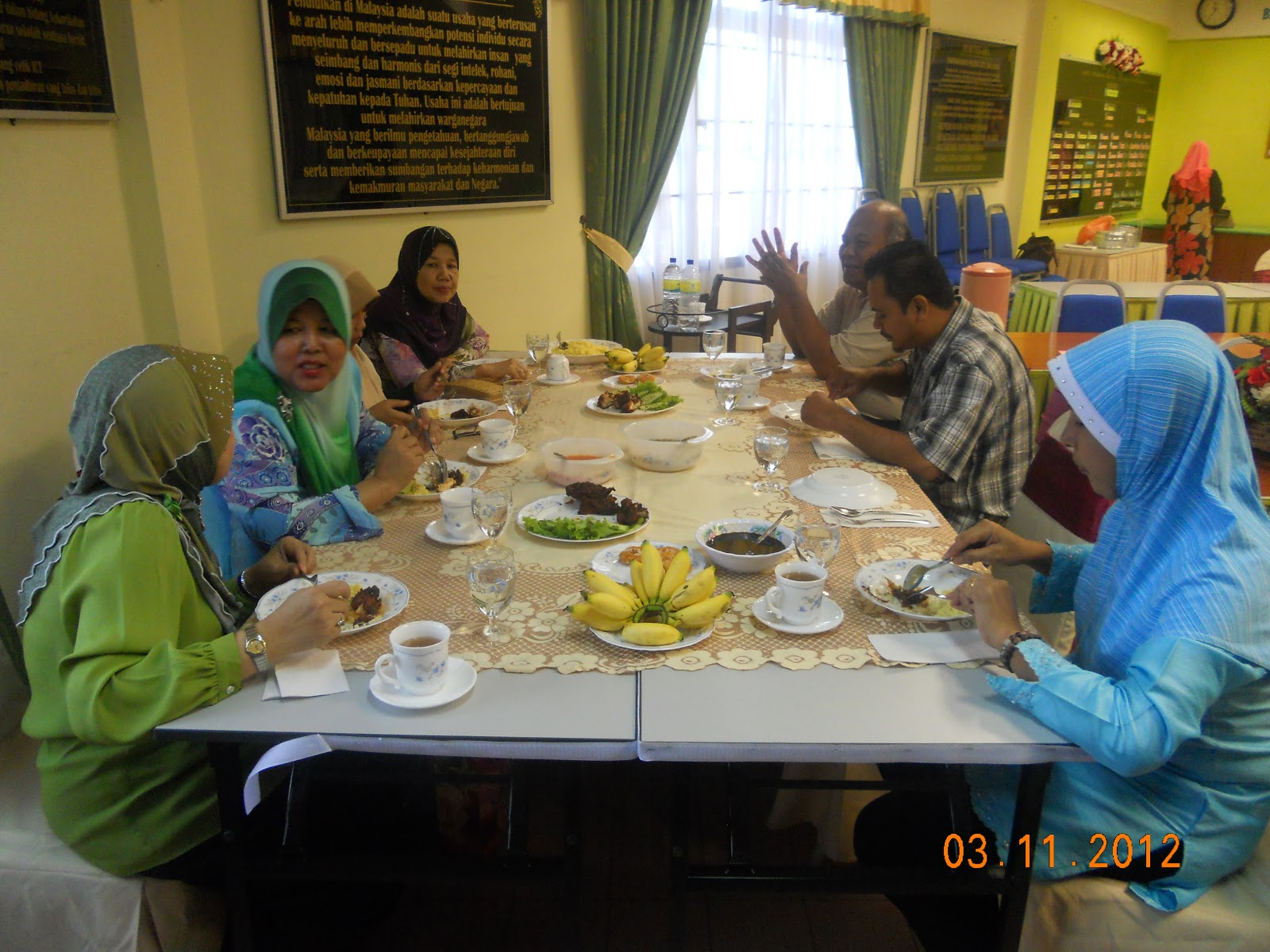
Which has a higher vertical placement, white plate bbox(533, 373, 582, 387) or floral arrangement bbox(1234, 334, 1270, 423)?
floral arrangement bbox(1234, 334, 1270, 423)

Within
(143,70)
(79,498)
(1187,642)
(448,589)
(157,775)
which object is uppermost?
(143,70)

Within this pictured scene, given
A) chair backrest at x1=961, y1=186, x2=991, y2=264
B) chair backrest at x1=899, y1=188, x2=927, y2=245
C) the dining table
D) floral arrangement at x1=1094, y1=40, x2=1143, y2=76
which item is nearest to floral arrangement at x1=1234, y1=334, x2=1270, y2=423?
the dining table

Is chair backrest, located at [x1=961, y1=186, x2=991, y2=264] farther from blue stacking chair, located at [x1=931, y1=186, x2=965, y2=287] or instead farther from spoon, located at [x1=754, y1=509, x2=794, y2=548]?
spoon, located at [x1=754, y1=509, x2=794, y2=548]

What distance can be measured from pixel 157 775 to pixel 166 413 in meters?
0.56

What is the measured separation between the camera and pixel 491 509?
5.35 ft

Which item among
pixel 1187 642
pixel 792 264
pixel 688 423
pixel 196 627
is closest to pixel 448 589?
pixel 196 627

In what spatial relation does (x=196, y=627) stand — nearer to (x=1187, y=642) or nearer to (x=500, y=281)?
(x=1187, y=642)

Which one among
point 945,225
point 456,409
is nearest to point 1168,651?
point 456,409

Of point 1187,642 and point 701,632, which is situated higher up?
point 1187,642

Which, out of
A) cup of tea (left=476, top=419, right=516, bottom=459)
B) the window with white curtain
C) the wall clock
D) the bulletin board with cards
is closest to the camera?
cup of tea (left=476, top=419, right=516, bottom=459)

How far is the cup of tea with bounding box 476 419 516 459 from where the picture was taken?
2.20 meters

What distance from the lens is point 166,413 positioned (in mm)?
1317

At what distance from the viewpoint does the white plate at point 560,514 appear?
171 cm

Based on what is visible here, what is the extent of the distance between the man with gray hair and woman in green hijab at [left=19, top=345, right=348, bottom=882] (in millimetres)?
2026
